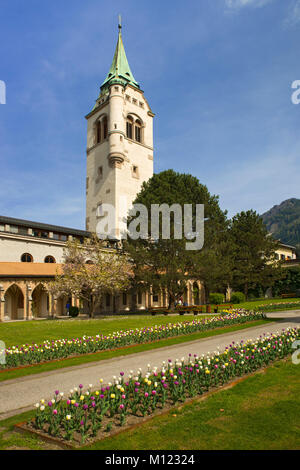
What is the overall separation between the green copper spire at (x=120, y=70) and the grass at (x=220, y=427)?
202ft

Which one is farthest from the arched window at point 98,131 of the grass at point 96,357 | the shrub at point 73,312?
the grass at point 96,357

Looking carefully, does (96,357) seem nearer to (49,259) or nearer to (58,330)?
(58,330)

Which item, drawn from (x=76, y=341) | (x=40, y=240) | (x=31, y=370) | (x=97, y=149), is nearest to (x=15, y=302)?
(x=40, y=240)

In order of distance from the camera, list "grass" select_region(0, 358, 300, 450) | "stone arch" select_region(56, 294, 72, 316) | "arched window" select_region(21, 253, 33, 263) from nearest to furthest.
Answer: "grass" select_region(0, 358, 300, 450)
"arched window" select_region(21, 253, 33, 263)
"stone arch" select_region(56, 294, 72, 316)

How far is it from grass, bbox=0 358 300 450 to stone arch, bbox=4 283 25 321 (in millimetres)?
32934

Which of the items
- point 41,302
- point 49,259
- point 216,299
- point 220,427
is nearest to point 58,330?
point 220,427

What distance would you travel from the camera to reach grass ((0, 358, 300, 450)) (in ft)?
16.7

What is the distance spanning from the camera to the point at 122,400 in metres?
6.53

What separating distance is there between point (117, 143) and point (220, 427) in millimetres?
53147

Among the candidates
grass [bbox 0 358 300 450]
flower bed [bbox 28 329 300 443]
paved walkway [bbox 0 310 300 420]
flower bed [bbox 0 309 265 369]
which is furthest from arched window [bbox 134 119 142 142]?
grass [bbox 0 358 300 450]

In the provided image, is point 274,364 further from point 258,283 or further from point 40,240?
point 258,283

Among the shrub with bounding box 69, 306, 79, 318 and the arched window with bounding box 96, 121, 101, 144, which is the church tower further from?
the shrub with bounding box 69, 306, 79, 318

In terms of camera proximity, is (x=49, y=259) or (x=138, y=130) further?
(x=138, y=130)

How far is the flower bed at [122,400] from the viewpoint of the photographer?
564 centimetres
